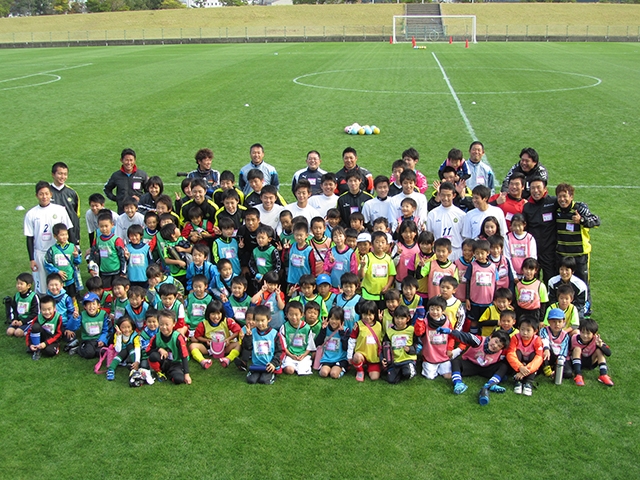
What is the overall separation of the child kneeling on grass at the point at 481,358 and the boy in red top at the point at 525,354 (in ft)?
0.33

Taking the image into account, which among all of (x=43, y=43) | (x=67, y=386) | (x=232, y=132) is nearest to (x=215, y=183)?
(x=67, y=386)

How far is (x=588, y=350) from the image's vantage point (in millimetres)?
6648

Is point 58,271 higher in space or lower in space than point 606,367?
higher

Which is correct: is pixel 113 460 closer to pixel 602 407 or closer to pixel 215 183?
pixel 602 407

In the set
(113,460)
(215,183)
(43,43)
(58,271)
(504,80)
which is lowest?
(113,460)

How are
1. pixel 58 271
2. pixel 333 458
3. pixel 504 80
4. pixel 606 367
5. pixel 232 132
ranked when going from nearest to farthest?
pixel 333 458 → pixel 606 367 → pixel 58 271 → pixel 232 132 → pixel 504 80

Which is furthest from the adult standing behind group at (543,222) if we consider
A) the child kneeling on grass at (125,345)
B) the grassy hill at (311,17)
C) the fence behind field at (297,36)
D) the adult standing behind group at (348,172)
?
the grassy hill at (311,17)

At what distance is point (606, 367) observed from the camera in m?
6.54

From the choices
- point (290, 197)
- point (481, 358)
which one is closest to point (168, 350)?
point (481, 358)

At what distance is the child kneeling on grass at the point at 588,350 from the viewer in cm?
652

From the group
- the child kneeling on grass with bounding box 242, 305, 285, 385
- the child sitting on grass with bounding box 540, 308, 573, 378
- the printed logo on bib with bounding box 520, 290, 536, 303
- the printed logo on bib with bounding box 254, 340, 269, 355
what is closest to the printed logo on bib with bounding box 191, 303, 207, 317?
the child kneeling on grass with bounding box 242, 305, 285, 385

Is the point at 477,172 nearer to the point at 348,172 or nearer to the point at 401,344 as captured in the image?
the point at 348,172

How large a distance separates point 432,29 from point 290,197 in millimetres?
48633

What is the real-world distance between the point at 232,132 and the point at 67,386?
1199 cm
